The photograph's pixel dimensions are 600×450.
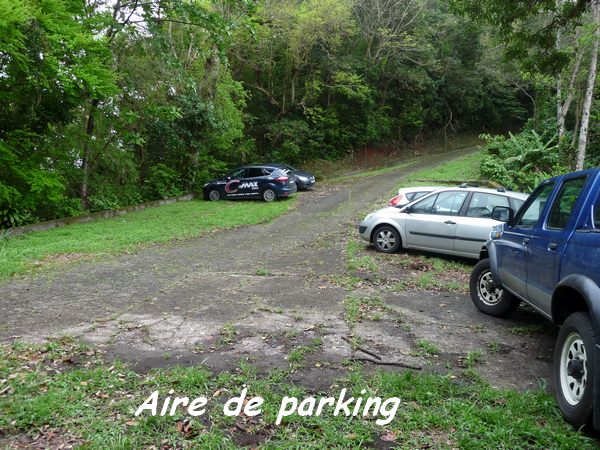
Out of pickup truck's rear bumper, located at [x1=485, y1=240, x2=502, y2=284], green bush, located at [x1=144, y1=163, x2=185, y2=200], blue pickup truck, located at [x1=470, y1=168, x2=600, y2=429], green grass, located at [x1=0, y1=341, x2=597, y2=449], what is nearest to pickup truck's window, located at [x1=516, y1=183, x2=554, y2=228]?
blue pickup truck, located at [x1=470, y1=168, x2=600, y2=429]

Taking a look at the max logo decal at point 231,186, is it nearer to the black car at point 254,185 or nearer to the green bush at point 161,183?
the black car at point 254,185

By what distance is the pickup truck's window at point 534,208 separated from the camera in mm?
4652

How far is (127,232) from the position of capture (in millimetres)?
12453

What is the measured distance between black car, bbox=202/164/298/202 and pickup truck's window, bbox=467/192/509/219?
11330 millimetres

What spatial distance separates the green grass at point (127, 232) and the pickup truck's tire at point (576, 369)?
8185 millimetres

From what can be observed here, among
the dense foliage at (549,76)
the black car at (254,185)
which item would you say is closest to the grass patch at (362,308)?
the dense foliage at (549,76)

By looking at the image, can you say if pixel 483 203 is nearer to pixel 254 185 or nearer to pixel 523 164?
pixel 523 164

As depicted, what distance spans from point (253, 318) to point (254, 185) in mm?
14376

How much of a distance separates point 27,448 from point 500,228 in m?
5.14

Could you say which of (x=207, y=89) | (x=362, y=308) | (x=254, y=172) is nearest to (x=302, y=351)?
(x=362, y=308)

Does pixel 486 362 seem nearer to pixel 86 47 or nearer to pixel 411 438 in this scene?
pixel 411 438

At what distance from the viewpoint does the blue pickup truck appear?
312 centimetres

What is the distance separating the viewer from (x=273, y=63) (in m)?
27.3

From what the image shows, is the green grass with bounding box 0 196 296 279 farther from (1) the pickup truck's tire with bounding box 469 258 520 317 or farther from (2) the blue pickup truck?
(2) the blue pickup truck
